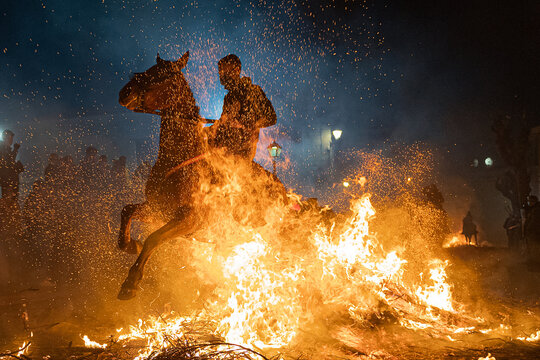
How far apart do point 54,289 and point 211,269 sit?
15.4 feet

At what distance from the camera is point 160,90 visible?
4.71m

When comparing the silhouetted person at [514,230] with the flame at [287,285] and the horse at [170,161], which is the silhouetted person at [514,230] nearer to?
the flame at [287,285]

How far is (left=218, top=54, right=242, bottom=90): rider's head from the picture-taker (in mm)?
5332

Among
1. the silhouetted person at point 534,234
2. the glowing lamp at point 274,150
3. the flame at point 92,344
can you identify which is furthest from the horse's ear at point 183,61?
the silhouetted person at point 534,234

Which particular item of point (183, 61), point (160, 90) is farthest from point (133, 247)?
point (183, 61)

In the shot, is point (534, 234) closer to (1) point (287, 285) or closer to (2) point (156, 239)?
(1) point (287, 285)

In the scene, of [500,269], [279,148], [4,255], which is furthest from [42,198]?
[500,269]

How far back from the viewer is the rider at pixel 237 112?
5332mm

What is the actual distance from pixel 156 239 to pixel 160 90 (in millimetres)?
2184

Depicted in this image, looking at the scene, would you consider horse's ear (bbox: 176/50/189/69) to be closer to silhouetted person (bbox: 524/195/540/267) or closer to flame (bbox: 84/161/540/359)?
flame (bbox: 84/161/540/359)

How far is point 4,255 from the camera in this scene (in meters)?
8.25

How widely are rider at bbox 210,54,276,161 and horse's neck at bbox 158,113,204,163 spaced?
0.53 m

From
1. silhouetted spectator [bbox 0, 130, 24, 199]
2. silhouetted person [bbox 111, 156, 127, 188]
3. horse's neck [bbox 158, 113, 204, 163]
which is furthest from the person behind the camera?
silhouetted person [bbox 111, 156, 127, 188]

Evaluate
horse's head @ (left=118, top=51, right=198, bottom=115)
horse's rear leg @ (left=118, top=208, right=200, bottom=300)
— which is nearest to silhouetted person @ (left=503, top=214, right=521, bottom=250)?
horse's rear leg @ (left=118, top=208, right=200, bottom=300)
